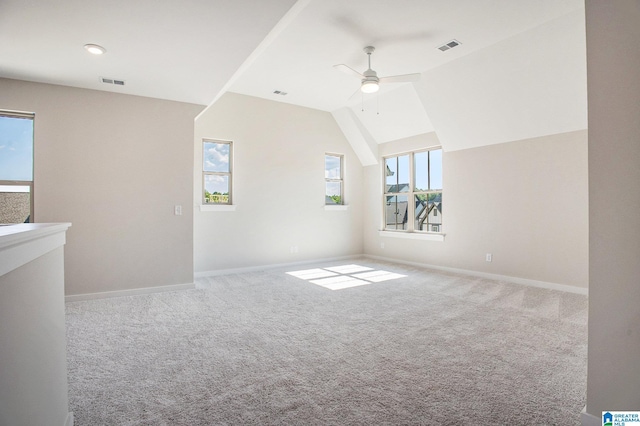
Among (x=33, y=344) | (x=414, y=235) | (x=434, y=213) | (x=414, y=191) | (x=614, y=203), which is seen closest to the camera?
(x=33, y=344)

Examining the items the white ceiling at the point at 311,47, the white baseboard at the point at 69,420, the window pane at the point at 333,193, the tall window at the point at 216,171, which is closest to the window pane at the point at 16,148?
the white ceiling at the point at 311,47

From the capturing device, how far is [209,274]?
17.3ft

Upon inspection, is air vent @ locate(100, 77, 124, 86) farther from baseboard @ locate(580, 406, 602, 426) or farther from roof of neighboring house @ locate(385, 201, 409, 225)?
roof of neighboring house @ locate(385, 201, 409, 225)

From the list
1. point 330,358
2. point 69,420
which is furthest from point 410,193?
point 69,420

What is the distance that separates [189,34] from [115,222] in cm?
266

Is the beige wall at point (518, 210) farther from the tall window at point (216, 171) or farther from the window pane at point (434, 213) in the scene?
the tall window at point (216, 171)

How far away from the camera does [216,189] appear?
5504mm

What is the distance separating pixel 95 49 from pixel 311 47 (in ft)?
7.33

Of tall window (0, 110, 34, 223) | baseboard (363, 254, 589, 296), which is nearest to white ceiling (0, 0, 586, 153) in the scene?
tall window (0, 110, 34, 223)

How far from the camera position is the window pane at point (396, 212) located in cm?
665

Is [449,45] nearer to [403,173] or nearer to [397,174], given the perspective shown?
[403,173]

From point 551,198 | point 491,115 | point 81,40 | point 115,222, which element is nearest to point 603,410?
point 551,198

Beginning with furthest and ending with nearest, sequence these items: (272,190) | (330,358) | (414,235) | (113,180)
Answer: (414,235) < (272,190) < (113,180) < (330,358)

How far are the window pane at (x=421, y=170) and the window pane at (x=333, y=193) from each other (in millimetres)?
1653
